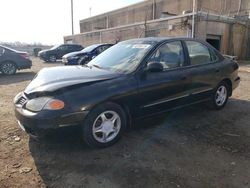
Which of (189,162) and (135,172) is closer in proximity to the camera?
(135,172)

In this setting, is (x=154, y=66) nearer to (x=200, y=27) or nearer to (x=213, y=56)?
(x=213, y=56)

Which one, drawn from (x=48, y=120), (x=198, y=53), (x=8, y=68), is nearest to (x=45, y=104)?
(x=48, y=120)

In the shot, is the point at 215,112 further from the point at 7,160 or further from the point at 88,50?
the point at 88,50

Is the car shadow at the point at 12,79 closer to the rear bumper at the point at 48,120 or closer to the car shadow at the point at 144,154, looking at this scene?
the car shadow at the point at 144,154

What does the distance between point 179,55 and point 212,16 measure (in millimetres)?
13100

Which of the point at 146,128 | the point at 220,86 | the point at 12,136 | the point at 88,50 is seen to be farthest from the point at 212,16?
the point at 12,136

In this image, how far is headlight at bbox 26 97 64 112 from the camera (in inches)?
128

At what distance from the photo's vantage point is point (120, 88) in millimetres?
3713

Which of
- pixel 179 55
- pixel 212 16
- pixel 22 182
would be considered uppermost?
pixel 212 16

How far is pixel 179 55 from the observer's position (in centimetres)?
464

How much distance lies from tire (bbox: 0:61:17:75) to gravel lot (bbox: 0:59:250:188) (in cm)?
762

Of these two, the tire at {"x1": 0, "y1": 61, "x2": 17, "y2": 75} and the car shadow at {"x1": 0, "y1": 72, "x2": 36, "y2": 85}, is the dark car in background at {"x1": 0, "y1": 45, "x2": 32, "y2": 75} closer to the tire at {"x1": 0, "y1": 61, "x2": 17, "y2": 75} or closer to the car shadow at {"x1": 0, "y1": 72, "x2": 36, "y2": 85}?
the tire at {"x1": 0, "y1": 61, "x2": 17, "y2": 75}

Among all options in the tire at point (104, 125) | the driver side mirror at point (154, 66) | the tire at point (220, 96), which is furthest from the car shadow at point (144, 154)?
the driver side mirror at point (154, 66)

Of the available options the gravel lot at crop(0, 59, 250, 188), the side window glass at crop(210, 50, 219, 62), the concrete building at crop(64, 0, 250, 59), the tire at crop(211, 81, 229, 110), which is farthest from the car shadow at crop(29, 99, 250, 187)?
the concrete building at crop(64, 0, 250, 59)
